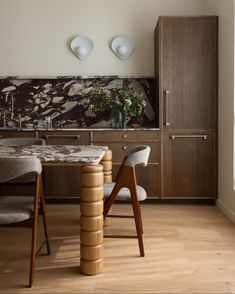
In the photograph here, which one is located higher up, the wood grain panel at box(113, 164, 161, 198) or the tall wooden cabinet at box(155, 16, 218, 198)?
the tall wooden cabinet at box(155, 16, 218, 198)

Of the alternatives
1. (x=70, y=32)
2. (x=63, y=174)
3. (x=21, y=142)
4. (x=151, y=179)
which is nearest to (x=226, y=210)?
(x=151, y=179)

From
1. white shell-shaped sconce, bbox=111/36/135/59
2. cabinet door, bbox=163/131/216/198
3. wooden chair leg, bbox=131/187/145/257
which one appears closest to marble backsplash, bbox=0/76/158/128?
white shell-shaped sconce, bbox=111/36/135/59

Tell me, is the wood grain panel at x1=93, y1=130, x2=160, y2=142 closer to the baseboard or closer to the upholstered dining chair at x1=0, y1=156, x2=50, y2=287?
the baseboard

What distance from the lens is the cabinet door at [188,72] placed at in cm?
444

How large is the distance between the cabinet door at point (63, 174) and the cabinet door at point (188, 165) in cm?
97

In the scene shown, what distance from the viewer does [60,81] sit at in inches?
202

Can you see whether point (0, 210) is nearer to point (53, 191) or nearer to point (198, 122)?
point (53, 191)

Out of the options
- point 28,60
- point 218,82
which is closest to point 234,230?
point 218,82

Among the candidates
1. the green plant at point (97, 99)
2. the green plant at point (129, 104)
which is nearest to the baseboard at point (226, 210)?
the green plant at point (129, 104)

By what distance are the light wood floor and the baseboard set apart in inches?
2.1

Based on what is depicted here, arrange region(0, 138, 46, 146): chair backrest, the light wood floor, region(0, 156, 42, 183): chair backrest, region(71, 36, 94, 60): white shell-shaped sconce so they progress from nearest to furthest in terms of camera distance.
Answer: region(0, 156, 42, 183): chair backrest, the light wood floor, region(0, 138, 46, 146): chair backrest, region(71, 36, 94, 60): white shell-shaped sconce

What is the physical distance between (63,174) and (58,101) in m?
1.06

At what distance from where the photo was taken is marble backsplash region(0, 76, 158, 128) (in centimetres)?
512

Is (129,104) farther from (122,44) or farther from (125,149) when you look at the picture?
(122,44)
